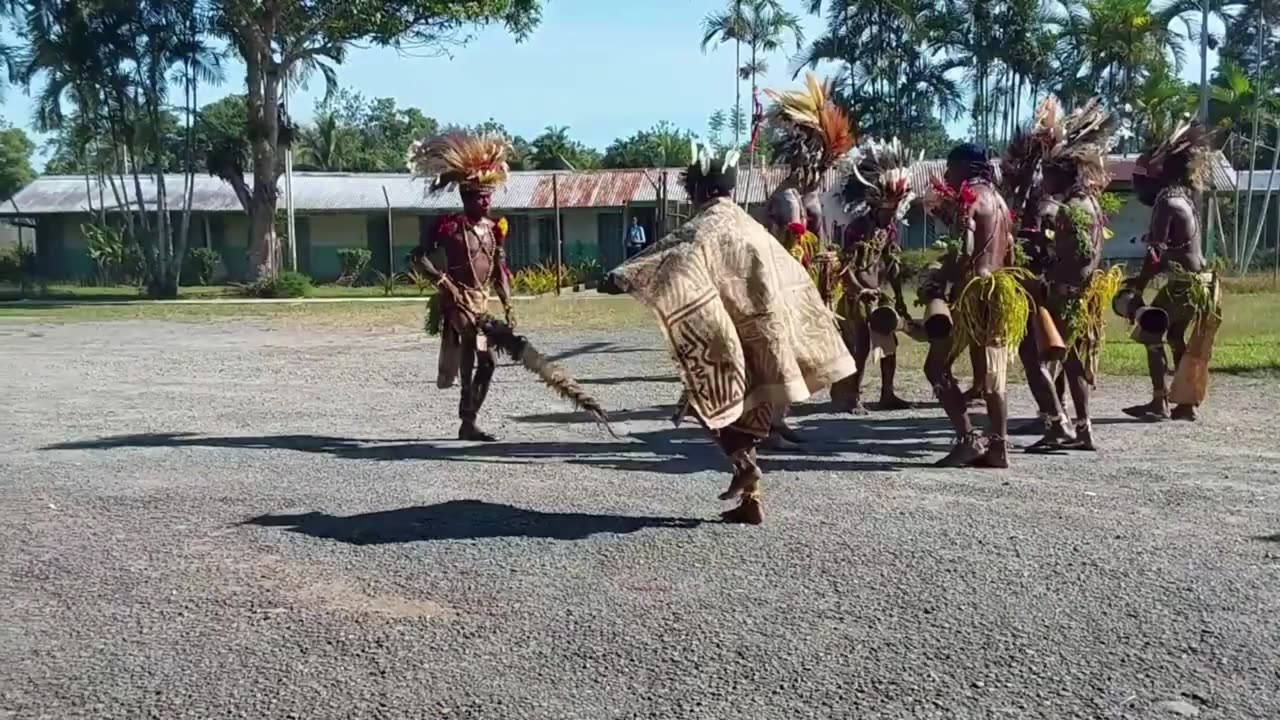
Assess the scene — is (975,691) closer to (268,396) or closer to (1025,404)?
(1025,404)

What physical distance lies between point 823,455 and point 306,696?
5005mm

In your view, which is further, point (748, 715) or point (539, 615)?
point (539, 615)

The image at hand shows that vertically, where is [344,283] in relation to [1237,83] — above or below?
below

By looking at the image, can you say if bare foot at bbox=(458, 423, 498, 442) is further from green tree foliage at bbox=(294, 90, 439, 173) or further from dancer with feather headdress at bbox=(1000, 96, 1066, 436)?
green tree foliage at bbox=(294, 90, 439, 173)

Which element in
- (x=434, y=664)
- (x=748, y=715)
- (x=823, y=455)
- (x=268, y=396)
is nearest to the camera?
(x=748, y=715)

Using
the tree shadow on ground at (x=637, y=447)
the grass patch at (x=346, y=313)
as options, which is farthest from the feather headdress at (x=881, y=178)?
the grass patch at (x=346, y=313)

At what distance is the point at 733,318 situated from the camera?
20.7 feet

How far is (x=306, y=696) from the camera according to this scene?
4.23 m

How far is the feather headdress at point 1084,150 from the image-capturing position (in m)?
8.84

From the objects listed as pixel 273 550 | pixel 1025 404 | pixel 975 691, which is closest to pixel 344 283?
pixel 1025 404

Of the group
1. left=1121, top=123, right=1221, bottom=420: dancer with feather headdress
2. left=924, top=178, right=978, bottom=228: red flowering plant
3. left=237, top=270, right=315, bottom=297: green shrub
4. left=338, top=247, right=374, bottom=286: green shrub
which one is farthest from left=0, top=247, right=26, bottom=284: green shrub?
left=924, top=178, right=978, bottom=228: red flowering plant

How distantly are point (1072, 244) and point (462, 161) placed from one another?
14.1 ft

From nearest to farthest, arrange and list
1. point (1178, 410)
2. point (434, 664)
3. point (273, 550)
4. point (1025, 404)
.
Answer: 1. point (434, 664)
2. point (273, 550)
3. point (1178, 410)
4. point (1025, 404)

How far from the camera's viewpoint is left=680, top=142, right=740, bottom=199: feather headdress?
6.49m
